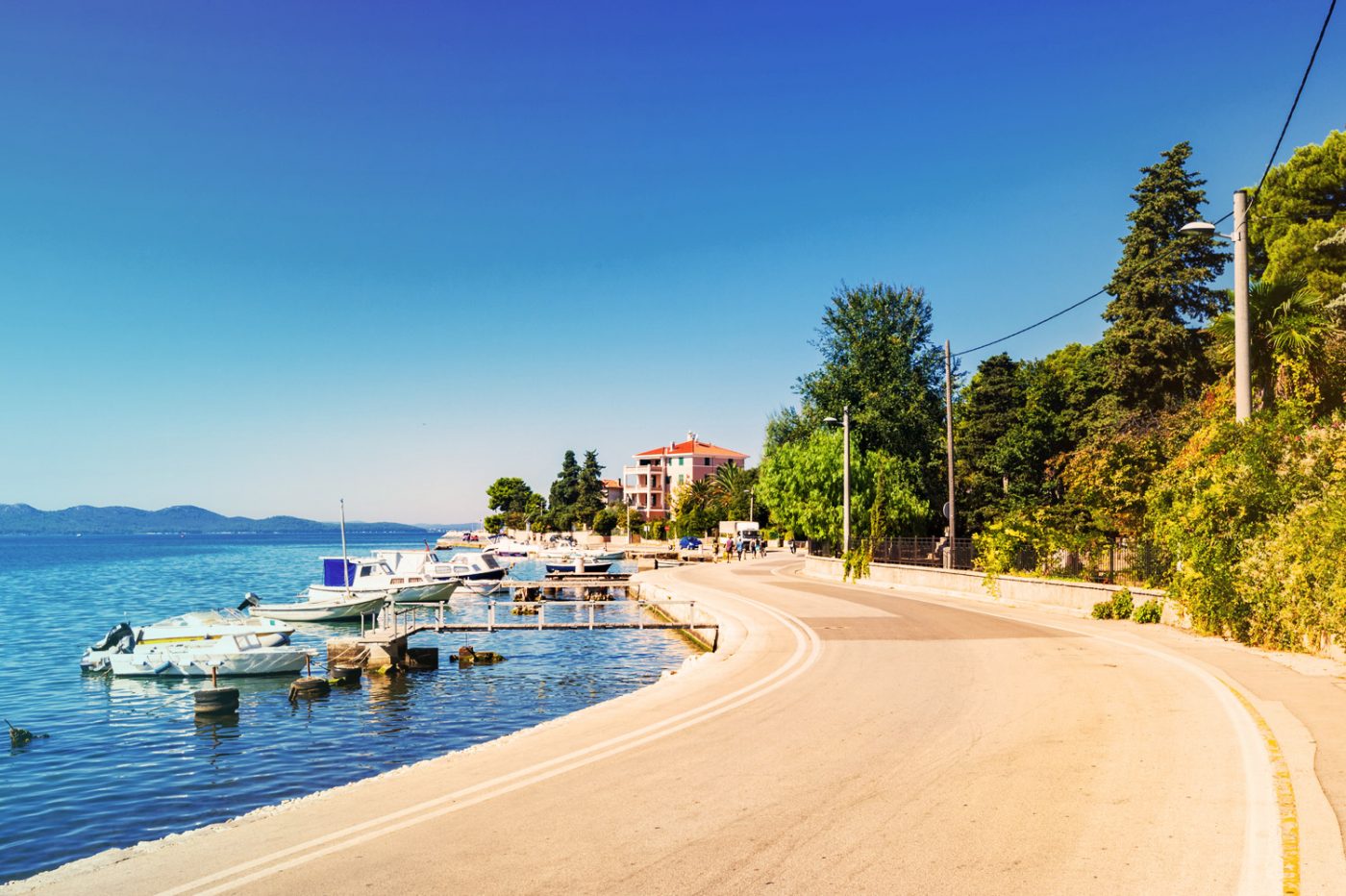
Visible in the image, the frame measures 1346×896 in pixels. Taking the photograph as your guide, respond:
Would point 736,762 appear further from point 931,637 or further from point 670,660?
point 670,660

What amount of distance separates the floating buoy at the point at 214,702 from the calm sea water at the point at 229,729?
43 centimetres

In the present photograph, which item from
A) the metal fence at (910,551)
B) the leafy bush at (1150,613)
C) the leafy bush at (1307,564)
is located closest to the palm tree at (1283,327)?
the leafy bush at (1307,564)

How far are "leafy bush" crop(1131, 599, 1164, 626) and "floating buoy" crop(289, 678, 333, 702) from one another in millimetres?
20740

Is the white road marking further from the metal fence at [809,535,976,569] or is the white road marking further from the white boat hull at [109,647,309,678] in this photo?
the metal fence at [809,535,976,569]

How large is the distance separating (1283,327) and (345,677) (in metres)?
28.0

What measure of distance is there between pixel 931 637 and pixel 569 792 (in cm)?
1465

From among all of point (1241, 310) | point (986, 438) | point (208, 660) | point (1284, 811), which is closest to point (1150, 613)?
point (1241, 310)

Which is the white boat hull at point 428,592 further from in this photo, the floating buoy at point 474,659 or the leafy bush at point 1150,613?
the leafy bush at point 1150,613

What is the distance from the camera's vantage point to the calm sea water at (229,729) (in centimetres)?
1492

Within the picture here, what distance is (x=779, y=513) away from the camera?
60062 millimetres

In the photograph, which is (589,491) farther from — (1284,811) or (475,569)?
(1284,811)

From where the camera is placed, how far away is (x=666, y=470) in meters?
173

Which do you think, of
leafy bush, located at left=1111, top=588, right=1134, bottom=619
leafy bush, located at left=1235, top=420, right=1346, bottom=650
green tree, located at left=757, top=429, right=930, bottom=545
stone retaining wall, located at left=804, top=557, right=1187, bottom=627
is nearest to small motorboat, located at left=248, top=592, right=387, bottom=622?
stone retaining wall, located at left=804, top=557, right=1187, bottom=627

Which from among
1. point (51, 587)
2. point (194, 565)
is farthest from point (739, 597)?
point (194, 565)
